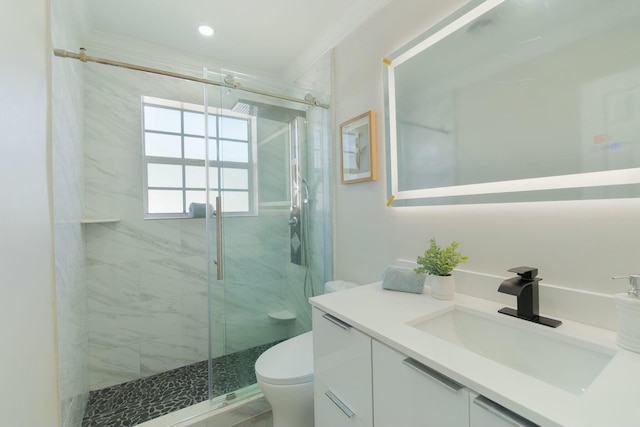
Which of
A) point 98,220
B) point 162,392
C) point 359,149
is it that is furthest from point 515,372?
point 98,220

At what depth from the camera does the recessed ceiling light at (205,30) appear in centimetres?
193

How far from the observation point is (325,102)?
6.67 ft

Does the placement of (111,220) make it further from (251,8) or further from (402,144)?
(402,144)

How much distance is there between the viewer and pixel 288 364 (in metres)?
1.39

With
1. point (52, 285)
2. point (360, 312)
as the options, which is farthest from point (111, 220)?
point (360, 312)

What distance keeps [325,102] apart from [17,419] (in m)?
2.11

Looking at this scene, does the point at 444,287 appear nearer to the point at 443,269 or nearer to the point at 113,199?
the point at 443,269

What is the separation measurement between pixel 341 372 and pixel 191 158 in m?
2.12

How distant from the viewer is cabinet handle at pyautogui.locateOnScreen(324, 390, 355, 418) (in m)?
0.91

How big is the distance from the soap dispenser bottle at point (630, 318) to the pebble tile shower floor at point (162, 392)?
179 centimetres

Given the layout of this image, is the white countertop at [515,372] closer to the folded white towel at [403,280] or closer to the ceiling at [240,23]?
the folded white towel at [403,280]

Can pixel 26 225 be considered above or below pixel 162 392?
above

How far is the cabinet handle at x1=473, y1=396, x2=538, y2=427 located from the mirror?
27.9 inches

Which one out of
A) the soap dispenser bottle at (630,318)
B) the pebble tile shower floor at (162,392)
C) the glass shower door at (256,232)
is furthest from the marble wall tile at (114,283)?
the soap dispenser bottle at (630,318)
